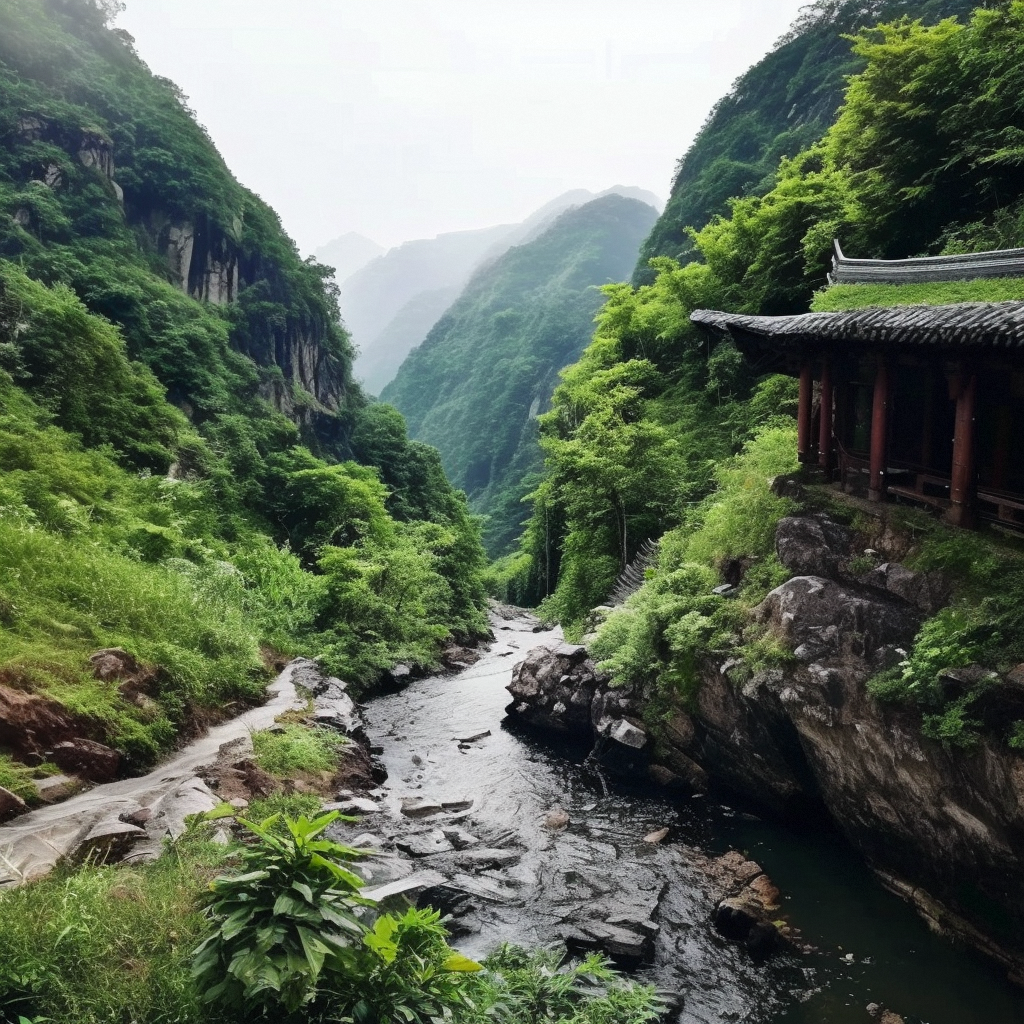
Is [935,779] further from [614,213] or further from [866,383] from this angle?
[614,213]

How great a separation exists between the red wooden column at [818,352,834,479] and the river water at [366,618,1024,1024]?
7.96 metres

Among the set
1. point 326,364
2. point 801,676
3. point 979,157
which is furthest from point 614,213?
point 801,676

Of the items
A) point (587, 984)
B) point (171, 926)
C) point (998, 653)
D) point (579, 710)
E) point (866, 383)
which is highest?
point (866, 383)

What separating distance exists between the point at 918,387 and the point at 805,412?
2.39 metres

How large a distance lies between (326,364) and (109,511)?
Answer: 45723mm

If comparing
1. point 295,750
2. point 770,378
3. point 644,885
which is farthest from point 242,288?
point 644,885

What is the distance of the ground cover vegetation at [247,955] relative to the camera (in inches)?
184

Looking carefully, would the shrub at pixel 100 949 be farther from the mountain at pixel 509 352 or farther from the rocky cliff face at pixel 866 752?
the mountain at pixel 509 352

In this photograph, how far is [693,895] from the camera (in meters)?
11.2

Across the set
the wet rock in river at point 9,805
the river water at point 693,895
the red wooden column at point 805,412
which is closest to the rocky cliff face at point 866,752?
the river water at point 693,895

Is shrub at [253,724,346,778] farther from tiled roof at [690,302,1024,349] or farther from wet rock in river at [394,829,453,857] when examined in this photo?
tiled roof at [690,302,1024,349]

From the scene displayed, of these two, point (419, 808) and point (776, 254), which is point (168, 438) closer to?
point (419, 808)

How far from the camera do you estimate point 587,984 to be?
862 centimetres

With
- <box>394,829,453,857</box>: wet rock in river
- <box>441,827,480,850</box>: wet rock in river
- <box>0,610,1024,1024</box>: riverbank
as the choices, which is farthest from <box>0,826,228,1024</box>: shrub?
<box>441,827,480,850</box>: wet rock in river
